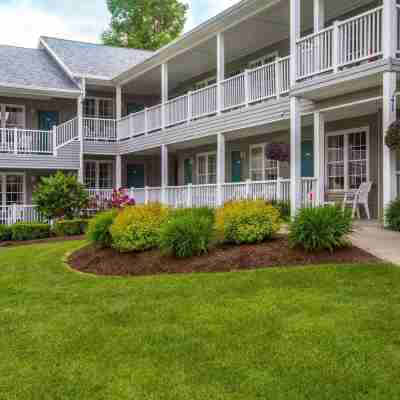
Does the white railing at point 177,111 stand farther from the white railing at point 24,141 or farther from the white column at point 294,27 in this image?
the white column at point 294,27

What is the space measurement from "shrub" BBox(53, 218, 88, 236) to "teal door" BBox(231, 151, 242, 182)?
5747 mm

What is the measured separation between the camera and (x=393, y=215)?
9727 mm

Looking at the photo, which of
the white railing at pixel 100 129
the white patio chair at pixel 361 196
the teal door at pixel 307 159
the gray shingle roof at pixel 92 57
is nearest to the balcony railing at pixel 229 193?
the white patio chair at pixel 361 196

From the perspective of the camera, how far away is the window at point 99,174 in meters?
22.9

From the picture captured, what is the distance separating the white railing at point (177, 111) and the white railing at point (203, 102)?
1.05ft

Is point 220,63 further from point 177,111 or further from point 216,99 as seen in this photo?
point 177,111

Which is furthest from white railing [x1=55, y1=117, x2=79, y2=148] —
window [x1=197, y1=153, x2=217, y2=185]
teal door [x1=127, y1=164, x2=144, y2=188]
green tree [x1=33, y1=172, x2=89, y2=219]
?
window [x1=197, y1=153, x2=217, y2=185]

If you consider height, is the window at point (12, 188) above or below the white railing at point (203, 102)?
below

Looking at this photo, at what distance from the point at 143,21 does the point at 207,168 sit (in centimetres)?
2333

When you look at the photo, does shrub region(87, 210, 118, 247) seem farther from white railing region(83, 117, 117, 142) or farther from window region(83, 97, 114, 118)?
window region(83, 97, 114, 118)

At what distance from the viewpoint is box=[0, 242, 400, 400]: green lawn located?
3947mm

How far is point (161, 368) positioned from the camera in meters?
4.32

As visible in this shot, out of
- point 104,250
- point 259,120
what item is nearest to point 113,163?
point 259,120

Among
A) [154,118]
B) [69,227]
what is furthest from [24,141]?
[154,118]
